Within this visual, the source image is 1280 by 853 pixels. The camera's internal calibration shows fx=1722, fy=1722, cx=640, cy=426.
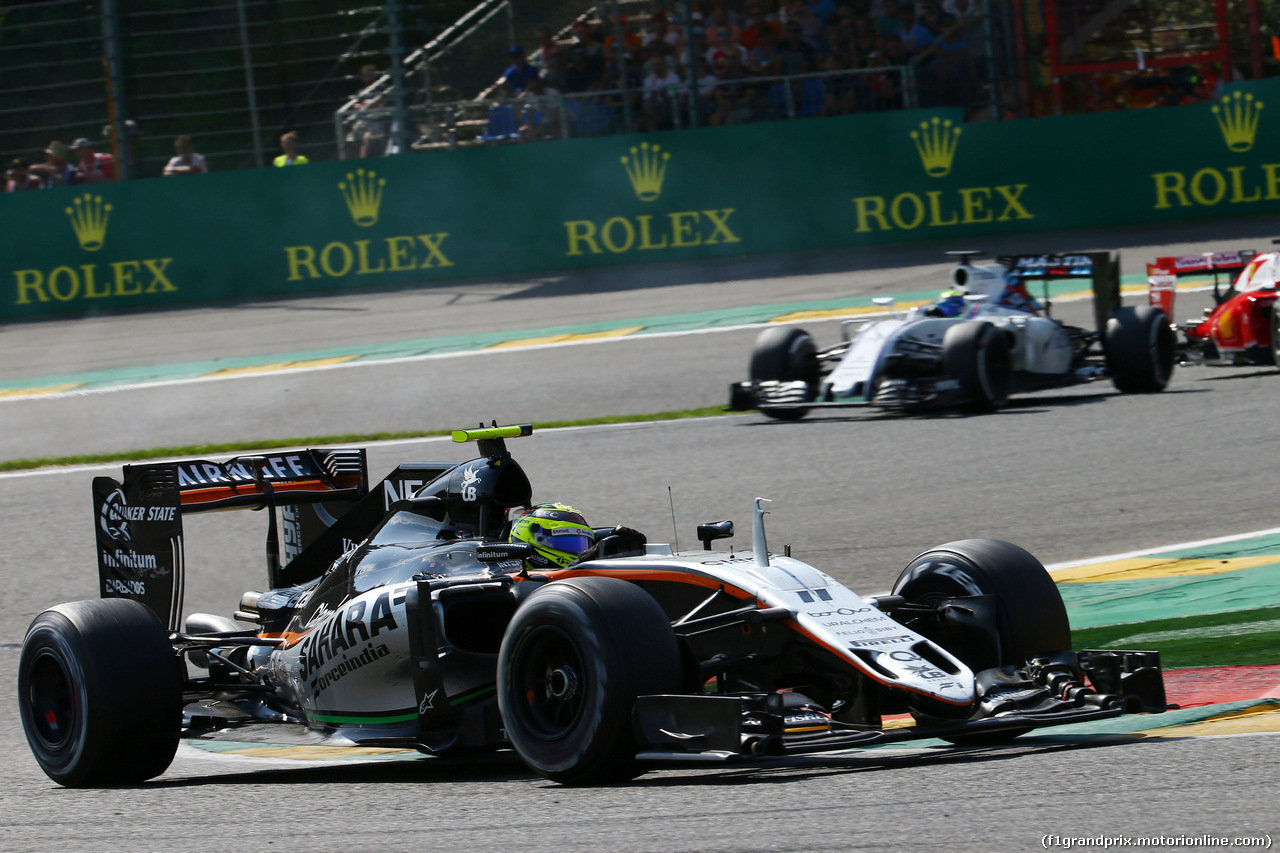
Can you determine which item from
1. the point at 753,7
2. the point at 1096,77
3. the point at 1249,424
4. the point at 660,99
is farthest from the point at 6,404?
the point at 1096,77

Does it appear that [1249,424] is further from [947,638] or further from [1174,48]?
[1174,48]

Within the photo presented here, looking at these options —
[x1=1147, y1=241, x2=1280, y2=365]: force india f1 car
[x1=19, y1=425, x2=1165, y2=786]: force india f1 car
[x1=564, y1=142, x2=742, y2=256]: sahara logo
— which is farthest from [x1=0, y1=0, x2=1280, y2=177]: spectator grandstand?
[x1=19, y1=425, x2=1165, y2=786]: force india f1 car

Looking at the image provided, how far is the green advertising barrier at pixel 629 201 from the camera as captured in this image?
20109 millimetres

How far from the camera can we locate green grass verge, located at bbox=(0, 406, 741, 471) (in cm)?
1373

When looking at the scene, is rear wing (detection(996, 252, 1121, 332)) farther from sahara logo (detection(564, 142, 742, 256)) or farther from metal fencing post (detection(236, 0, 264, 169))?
metal fencing post (detection(236, 0, 264, 169))

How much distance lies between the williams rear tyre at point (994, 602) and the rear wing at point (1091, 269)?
8.70 metres

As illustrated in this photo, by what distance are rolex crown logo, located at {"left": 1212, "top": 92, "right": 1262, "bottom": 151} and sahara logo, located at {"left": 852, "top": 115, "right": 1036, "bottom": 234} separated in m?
2.35

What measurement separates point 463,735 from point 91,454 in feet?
30.1

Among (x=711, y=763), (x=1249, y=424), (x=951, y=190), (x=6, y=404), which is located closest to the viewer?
(x=711, y=763)

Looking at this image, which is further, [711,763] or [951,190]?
[951,190]

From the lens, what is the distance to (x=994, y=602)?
571 centimetres

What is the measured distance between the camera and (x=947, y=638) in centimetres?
578

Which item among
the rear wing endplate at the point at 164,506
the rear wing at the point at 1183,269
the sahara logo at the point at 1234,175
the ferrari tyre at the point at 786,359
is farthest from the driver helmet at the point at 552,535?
the sahara logo at the point at 1234,175


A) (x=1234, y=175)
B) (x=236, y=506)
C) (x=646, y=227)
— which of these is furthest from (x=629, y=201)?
(x=236, y=506)
